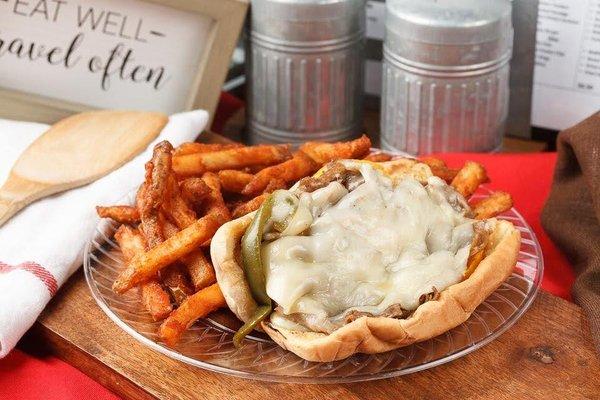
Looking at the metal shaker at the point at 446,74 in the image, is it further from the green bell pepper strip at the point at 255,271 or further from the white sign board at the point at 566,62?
the green bell pepper strip at the point at 255,271

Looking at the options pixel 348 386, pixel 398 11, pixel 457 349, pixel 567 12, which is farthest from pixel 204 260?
pixel 567 12

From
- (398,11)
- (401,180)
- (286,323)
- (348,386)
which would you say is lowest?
(348,386)

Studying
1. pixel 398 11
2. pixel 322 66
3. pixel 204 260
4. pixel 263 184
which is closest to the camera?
pixel 204 260

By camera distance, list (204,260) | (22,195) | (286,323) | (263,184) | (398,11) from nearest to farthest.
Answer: (286,323), (204,260), (263,184), (22,195), (398,11)

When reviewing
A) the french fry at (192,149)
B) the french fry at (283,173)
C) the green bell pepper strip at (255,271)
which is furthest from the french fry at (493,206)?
the french fry at (192,149)

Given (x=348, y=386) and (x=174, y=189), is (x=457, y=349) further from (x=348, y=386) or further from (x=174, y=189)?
(x=174, y=189)

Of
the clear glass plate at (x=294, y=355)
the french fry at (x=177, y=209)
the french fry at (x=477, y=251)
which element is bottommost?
the clear glass plate at (x=294, y=355)

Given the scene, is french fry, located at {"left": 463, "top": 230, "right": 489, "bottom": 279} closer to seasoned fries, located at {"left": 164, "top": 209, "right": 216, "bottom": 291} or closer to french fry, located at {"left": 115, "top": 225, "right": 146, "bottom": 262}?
seasoned fries, located at {"left": 164, "top": 209, "right": 216, "bottom": 291}

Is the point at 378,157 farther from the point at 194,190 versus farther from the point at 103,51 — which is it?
the point at 103,51
